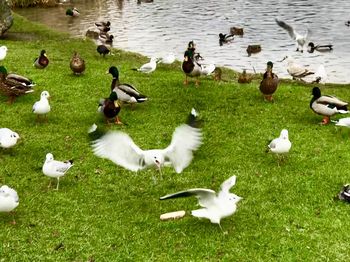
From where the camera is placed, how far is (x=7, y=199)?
11.4 m

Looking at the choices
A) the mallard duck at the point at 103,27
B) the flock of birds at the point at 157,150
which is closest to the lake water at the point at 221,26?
the mallard duck at the point at 103,27

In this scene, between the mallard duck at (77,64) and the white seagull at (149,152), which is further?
the mallard duck at (77,64)

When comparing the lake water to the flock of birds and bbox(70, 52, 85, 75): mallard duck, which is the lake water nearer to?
the flock of birds

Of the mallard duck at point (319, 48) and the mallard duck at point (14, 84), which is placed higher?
the mallard duck at point (14, 84)

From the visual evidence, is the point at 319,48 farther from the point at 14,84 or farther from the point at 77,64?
the point at 14,84

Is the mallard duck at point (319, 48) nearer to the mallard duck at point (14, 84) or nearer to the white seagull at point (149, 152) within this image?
the mallard duck at point (14, 84)

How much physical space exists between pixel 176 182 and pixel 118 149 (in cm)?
262

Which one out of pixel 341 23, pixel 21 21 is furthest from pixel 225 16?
pixel 21 21

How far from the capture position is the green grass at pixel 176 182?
11.1m

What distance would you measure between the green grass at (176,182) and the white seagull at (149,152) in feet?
4.11

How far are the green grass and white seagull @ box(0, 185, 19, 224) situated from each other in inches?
20.5

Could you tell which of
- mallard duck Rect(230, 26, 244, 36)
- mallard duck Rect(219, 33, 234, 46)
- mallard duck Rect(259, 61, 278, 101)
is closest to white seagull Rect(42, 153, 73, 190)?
mallard duck Rect(259, 61, 278, 101)

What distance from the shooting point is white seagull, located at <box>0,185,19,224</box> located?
11406 mm

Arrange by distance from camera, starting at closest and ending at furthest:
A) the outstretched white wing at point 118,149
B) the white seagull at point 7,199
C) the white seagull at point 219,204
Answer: the white seagull at point 219,204
the white seagull at point 7,199
the outstretched white wing at point 118,149
